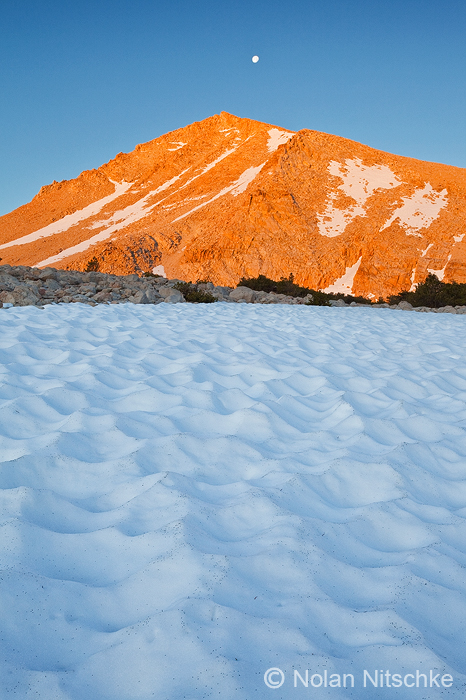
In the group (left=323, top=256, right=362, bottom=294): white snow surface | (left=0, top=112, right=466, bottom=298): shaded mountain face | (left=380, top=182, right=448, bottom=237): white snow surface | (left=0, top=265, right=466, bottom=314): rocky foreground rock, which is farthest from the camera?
A: (left=380, top=182, right=448, bottom=237): white snow surface

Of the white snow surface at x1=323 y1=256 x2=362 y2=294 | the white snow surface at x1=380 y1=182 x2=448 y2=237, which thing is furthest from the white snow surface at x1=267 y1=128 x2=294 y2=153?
the white snow surface at x1=323 y1=256 x2=362 y2=294

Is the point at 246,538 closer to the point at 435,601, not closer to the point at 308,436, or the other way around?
the point at 435,601

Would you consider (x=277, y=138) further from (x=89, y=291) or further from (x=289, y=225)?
(x=89, y=291)

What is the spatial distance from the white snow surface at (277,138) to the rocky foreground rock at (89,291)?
6810 cm

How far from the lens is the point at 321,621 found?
1.34 metres

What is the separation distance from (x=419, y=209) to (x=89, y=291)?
47628 mm

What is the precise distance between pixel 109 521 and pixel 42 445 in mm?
750

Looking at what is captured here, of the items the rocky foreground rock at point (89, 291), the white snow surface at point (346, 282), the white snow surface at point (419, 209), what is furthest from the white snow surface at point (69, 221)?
the rocky foreground rock at point (89, 291)

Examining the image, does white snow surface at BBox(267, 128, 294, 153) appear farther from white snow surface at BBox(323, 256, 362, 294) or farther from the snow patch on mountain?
white snow surface at BBox(323, 256, 362, 294)

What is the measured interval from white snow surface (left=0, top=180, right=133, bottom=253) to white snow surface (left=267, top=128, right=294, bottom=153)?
2561cm

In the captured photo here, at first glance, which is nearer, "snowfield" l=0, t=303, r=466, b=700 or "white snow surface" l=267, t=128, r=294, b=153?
"snowfield" l=0, t=303, r=466, b=700

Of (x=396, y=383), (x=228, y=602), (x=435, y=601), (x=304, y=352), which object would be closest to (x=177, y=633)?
(x=228, y=602)

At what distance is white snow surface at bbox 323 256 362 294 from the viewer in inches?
1710

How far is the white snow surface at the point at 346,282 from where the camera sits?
43.4m
